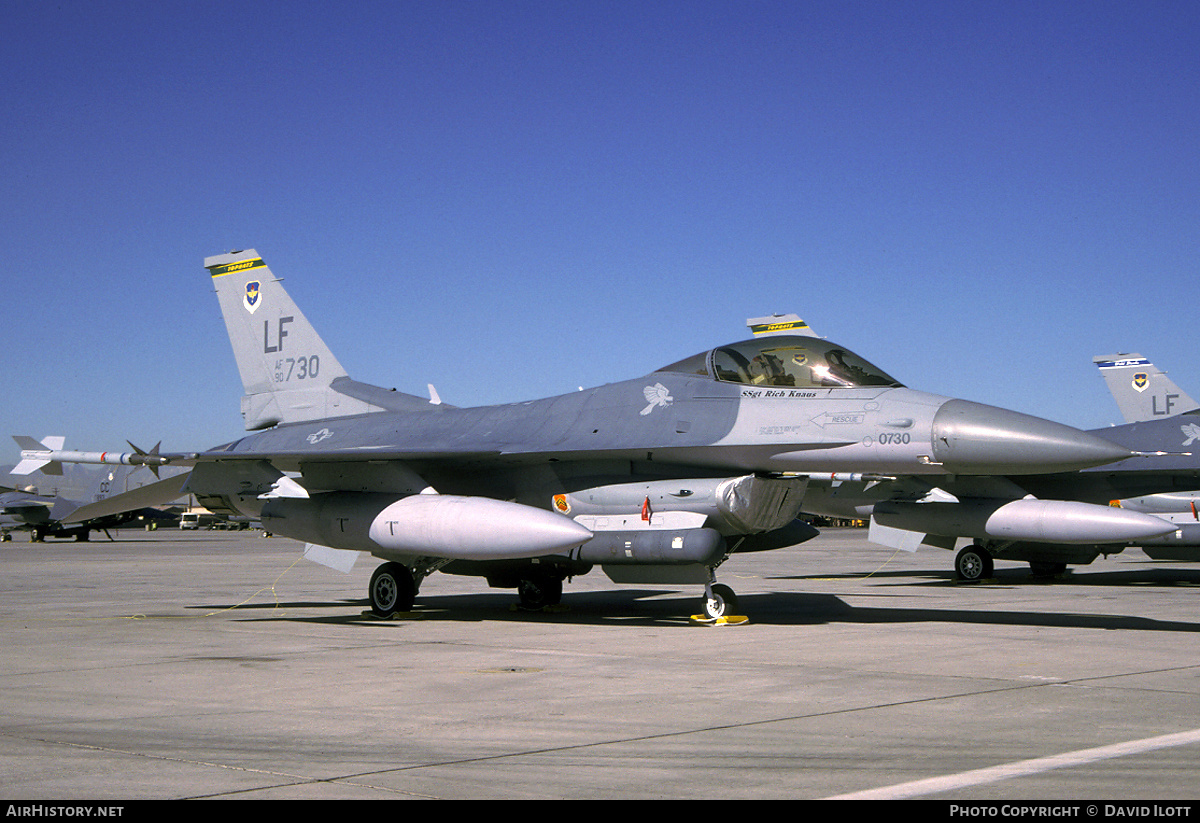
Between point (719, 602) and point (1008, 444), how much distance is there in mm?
3583

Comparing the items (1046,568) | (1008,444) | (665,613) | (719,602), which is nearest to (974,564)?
(1046,568)

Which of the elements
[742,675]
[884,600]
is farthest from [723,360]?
[884,600]

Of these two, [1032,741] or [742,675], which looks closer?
[1032,741]

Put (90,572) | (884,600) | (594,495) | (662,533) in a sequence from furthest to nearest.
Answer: (90,572)
(884,600)
(594,495)
(662,533)

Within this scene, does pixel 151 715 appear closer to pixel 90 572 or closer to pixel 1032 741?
pixel 1032 741

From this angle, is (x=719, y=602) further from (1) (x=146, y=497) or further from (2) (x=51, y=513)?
(2) (x=51, y=513)

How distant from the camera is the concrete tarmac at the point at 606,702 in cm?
473

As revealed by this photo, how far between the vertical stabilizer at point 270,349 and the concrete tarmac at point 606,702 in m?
2.93

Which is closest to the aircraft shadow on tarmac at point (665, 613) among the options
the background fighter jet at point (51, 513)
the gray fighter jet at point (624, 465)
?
the gray fighter jet at point (624, 465)

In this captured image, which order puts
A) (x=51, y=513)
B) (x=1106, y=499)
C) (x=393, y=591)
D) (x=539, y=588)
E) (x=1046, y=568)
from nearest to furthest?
1. (x=393, y=591)
2. (x=539, y=588)
3. (x=1106, y=499)
4. (x=1046, y=568)
5. (x=51, y=513)

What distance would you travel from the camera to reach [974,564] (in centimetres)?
1961

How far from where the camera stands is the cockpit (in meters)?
11.1

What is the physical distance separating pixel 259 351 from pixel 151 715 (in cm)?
980

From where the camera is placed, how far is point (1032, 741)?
5.48 metres
